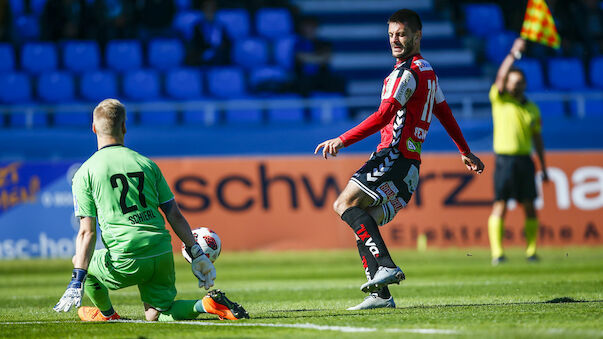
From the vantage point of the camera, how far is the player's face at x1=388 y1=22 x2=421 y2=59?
6.50m

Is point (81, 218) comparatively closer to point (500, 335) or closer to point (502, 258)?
point (500, 335)

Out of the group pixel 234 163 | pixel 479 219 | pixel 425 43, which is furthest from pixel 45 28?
pixel 479 219

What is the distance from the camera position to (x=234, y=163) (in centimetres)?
1490

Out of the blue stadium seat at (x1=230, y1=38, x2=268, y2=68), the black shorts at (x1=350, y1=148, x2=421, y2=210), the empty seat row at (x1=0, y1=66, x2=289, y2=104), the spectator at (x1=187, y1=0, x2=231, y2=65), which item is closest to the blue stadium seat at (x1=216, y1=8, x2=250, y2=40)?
the blue stadium seat at (x1=230, y1=38, x2=268, y2=68)

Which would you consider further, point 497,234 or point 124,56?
point 124,56

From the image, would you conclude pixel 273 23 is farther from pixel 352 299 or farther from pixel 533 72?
pixel 352 299

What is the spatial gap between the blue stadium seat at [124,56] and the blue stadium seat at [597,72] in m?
10.1

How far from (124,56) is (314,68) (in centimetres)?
414

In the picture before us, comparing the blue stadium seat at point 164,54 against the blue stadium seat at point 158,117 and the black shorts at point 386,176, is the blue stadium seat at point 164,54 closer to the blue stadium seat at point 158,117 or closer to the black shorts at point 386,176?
the blue stadium seat at point 158,117

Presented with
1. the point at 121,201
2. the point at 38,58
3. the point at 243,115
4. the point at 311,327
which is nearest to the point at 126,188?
the point at 121,201

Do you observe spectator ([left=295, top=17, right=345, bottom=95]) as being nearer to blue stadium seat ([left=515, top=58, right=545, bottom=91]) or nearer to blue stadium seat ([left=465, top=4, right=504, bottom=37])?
blue stadium seat ([left=515, top=58, right=545, bottom=91])

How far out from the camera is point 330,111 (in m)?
16.4

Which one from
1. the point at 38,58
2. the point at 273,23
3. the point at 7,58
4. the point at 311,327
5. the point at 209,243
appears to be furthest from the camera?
the point at 273,23

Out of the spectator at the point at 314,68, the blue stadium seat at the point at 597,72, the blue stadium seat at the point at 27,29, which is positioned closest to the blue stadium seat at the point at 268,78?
the spectator at the point at 314,68
